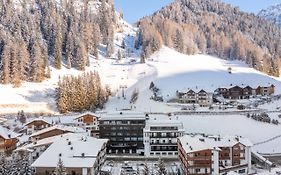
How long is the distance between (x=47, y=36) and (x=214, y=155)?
305ft

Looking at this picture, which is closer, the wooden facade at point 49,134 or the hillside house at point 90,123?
the wooden facade at point 49,134

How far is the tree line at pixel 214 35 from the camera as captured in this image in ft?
474

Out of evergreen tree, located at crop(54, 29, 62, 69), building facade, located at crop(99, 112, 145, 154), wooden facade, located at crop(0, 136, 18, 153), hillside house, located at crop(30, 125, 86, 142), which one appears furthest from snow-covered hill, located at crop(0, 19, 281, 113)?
wooden facade, located at crop(0, 136, 18, 153)

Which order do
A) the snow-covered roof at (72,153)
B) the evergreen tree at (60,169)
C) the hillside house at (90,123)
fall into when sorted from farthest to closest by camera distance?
the hillside house at (90,123)
the snow-covered roof at (72,153)
the evergreen tree at (60,169)

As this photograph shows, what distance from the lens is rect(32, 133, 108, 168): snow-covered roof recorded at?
149 ft

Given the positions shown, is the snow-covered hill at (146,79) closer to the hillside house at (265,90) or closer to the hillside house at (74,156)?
the hillside house at (265,90)

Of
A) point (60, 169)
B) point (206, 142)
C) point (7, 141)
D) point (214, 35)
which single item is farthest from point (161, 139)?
point (214, 35)

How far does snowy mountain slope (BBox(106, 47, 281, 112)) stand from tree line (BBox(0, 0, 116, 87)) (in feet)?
66.5

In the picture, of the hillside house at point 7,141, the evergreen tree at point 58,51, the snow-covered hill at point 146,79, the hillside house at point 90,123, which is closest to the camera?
the hillside house at point 7,141

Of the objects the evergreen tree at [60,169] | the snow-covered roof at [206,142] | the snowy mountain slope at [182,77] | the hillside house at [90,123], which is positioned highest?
the snowy mountain slope at [182,77]

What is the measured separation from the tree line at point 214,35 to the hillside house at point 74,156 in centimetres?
8740

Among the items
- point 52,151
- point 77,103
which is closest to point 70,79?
point 77,103

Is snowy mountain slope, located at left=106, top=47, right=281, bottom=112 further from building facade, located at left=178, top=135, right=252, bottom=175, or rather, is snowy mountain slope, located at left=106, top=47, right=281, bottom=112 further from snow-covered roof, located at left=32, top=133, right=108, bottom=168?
snow-covered roof, located at left=32, top=133, right=108, bottom=168

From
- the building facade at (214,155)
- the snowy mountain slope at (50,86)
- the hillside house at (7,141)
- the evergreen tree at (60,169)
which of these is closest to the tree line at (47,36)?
the snowy mountain slope at (50,86)
